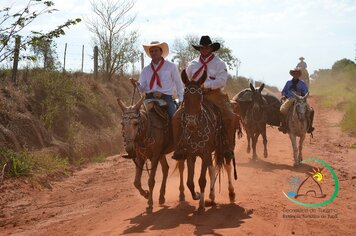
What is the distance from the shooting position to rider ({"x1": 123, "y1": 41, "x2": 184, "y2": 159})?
9.73 meters

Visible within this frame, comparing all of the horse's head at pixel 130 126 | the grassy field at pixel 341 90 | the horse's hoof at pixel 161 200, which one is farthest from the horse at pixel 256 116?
the grassy field at pixel 341 90

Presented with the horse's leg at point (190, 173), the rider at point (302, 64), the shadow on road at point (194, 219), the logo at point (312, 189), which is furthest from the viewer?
the rider at point (302, 64)

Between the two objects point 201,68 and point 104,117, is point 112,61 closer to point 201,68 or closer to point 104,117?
point 104,117

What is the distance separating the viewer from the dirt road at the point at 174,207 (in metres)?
7.72

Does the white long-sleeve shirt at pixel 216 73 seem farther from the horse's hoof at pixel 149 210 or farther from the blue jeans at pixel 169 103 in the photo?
the horse's hoof at pixel 149 210

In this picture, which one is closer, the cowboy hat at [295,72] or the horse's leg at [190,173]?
the horse's leg at [190,173]

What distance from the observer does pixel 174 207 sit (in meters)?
9.12

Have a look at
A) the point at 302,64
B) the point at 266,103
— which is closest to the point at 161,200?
the point at 266,103

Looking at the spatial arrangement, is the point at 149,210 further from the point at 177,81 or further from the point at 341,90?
the point at 341,90

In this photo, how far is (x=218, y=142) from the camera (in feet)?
29.7

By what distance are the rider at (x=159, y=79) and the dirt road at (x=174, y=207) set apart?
6.88ft

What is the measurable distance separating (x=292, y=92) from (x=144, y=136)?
7576 mm

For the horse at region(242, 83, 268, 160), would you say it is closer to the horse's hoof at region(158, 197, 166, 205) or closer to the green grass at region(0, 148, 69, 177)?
the green grass at region(0, 148, 69, 177)

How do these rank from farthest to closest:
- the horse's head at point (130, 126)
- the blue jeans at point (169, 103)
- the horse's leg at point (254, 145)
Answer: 1. the horse's leg at point (254, 145)
2. the blue jeans at point (169, 103)
3. the horse's head at point (130, 126)
